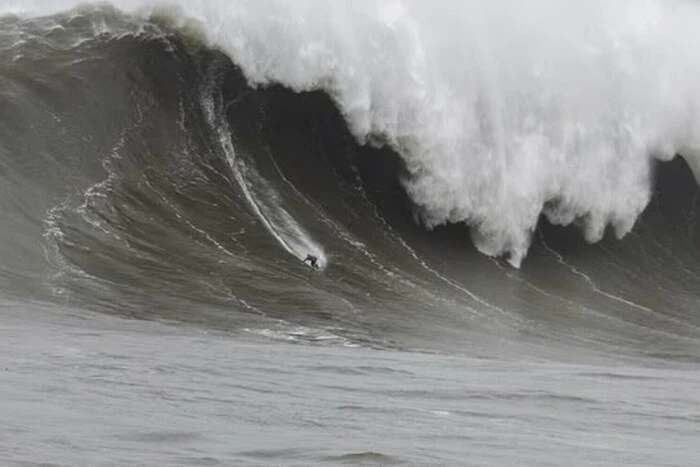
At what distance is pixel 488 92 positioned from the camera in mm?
23797

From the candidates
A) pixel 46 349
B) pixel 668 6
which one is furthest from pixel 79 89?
pixel 668 6

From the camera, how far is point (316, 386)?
11.6 metres

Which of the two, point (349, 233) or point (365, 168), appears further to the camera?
point (365, 168)

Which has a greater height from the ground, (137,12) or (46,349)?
(137,12)

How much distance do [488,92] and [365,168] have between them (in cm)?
263

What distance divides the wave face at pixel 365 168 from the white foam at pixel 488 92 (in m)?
0.04

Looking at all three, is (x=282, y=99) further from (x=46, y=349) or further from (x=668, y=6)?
(x=46, y=349)

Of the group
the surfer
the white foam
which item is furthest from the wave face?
the surfer

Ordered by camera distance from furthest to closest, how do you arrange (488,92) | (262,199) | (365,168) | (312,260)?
(488,92), (365,168), (262,199), (312,260)

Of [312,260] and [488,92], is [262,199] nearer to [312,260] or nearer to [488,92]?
[312,260]

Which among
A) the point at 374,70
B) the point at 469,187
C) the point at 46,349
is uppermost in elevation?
the point at 374,70

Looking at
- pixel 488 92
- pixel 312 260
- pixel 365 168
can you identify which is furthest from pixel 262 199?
pixel 488 92

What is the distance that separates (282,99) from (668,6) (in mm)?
9011

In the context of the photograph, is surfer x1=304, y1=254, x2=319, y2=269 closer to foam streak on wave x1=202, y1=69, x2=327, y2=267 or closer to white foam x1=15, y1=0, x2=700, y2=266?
foam streak on wave x1=202, y1=69, x2=327, y2=267
